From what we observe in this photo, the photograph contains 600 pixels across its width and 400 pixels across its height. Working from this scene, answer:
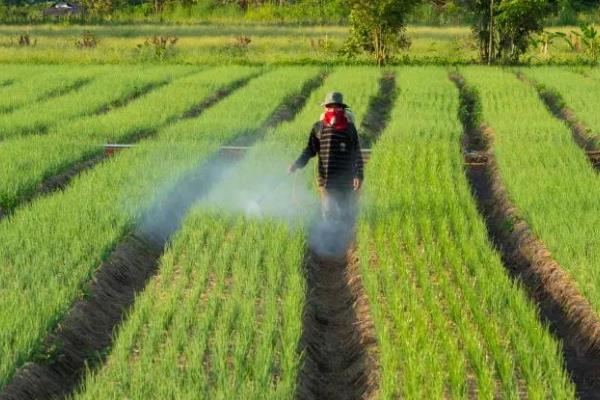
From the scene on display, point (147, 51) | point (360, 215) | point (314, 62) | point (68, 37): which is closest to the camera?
point (360, 215)

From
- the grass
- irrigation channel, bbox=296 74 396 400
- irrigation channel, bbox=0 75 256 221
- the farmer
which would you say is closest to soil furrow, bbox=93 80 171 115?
irrigation channel, bbox=0 75 256 221

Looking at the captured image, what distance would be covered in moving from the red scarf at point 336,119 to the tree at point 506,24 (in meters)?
21.0

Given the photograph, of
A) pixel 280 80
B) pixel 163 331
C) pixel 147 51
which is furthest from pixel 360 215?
pixel 147 51

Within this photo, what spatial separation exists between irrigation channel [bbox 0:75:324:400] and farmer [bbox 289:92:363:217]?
1.53m

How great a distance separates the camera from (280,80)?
24.4 metres

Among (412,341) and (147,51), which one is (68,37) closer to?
(147,51)

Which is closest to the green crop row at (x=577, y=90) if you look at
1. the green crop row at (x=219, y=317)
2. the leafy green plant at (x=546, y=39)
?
the leafy green plant at (x=546, y=39)

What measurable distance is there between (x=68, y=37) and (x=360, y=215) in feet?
112

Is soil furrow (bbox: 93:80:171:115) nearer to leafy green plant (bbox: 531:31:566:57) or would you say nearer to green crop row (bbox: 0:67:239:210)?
green crop row (bbox: 0:67:239:210)

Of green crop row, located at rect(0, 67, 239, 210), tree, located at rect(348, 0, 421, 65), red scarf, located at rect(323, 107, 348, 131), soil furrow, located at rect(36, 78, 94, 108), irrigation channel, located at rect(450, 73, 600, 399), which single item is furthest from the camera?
tree, located at rect(348, 0, 421, 65)

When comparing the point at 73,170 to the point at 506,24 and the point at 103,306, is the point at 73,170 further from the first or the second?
the point at 506,24

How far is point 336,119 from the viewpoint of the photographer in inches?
377

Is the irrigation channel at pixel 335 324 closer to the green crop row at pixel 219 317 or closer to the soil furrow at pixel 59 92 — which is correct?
the green crop row at pixel 219 317

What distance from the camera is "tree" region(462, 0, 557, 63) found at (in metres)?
29.6
